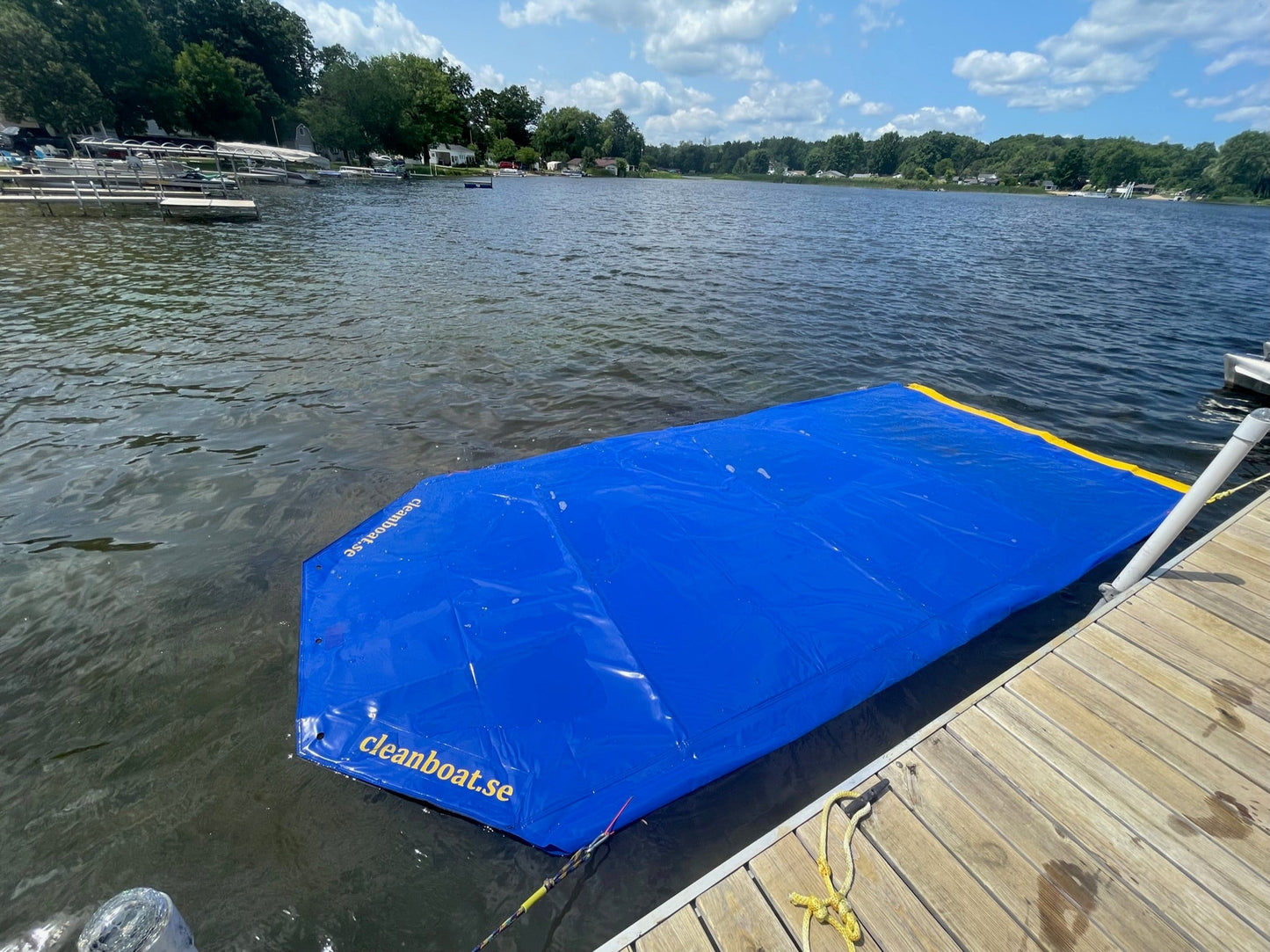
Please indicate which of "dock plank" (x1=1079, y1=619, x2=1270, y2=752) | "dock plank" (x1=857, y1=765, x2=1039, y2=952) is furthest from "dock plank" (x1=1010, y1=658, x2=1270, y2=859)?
"dock plank" (x1=857, y1=765, x2=1039, y2=952)

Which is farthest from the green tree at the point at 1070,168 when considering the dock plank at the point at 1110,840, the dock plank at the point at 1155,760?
the dock plank at the point at 1110,840

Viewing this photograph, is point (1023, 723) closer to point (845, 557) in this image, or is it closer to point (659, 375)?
point (845, 557)

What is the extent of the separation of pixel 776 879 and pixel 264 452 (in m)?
9.24

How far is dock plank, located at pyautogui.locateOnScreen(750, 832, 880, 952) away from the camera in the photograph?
100 inches

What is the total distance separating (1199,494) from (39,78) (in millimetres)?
85183

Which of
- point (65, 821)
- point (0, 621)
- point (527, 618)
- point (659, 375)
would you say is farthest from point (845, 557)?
point (0, 621)

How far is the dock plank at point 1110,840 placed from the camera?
2.60m

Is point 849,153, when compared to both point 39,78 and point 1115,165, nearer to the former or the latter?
point 1115,165

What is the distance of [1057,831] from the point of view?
2.97 metres

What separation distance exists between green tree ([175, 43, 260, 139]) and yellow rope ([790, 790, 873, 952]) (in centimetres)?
9444

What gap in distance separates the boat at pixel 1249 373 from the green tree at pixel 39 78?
8673 centimetres

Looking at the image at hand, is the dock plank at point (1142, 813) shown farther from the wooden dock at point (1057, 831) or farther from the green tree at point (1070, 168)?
the green tree at point (1070, 168)

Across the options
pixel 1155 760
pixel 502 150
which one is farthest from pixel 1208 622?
pixel 502 150

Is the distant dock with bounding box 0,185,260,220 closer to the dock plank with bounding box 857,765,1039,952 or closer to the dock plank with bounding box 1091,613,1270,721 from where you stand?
the dock plank with bounding box 857,765,1039,952
